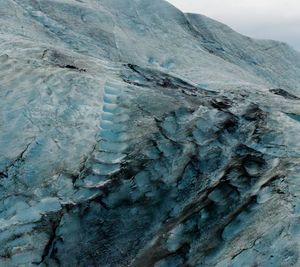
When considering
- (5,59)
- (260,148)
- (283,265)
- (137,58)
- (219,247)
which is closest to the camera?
(283,265)

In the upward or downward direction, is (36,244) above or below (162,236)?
below

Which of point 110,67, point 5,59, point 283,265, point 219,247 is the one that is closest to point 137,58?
point 110,67

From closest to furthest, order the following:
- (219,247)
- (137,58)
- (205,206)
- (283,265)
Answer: (283,265) < (219,247) < (205,206) < (137,58)

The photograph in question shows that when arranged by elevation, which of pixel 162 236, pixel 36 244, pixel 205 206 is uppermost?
pixel 205 206

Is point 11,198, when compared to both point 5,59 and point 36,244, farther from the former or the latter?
point 5,59

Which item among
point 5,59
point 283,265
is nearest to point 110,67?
point 5,59

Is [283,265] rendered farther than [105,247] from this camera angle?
No

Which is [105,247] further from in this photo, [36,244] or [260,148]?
[260,148]
